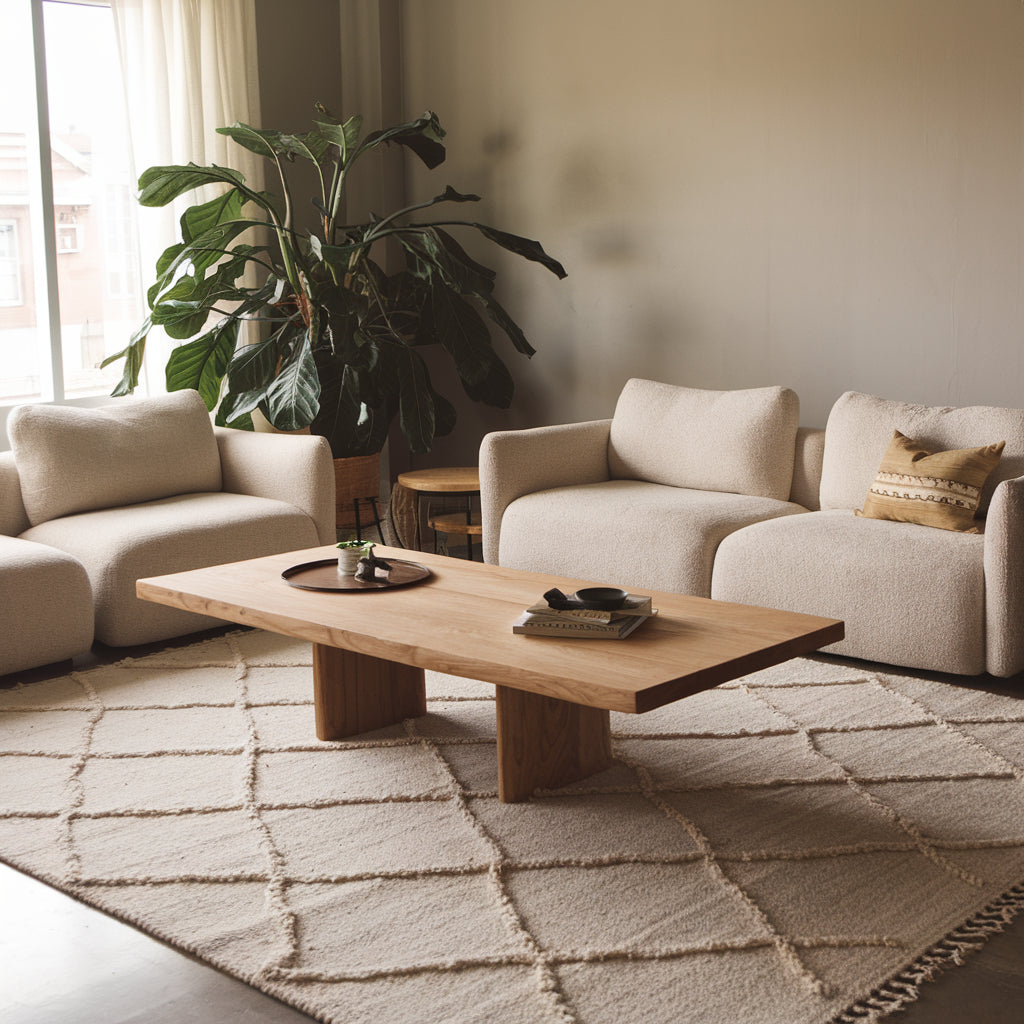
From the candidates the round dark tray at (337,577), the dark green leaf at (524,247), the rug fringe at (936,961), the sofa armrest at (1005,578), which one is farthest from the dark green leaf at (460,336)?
the rug fringe at (936,961)

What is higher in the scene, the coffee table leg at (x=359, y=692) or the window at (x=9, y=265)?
the window at (x=9, y=265)

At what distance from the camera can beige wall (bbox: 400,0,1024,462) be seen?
4.30 meters

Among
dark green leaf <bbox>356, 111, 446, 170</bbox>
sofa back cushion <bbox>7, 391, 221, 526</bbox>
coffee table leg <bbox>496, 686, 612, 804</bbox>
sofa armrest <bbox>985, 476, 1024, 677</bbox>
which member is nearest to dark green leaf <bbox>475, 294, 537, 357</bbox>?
dark green leaf <bbox>356, 111, 446, 170</bbox>

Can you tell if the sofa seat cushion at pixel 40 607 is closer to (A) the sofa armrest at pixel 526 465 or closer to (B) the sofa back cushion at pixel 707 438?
(A) the sofa armrest at pixel 526 465

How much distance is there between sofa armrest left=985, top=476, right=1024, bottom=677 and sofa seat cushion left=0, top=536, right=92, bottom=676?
256cm

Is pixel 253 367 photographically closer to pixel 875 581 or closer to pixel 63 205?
pixel 63 205

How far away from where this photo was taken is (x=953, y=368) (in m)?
4.42

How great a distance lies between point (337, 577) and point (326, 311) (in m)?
2.12

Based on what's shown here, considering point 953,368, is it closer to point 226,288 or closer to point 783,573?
point 783,573

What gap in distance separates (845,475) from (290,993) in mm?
2779

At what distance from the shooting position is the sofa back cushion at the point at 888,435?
377 centimetres

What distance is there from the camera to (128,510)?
4.27 m

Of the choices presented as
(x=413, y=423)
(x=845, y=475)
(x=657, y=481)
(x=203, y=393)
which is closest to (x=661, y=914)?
(x=845, y=475)

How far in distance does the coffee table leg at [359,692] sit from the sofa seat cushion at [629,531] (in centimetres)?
95
